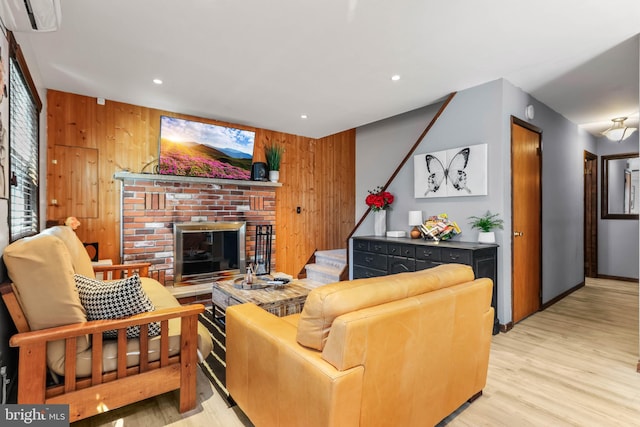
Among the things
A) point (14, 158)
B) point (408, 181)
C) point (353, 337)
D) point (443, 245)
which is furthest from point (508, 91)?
point (14, 158)

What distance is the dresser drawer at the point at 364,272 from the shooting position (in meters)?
3.68

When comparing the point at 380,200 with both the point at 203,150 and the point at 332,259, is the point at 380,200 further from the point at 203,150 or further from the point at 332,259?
the point at 203,150

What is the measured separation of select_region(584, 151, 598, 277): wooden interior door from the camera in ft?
17.8

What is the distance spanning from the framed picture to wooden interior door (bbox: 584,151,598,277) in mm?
3641

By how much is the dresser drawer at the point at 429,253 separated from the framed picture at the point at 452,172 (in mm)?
733

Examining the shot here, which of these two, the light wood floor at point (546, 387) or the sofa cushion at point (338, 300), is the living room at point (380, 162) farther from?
the sofa cushion at point (338, 300)

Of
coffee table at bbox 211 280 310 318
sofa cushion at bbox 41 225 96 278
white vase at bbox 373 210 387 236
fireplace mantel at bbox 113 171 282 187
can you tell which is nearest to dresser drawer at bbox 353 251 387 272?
white vase at bbox 373 210 387 236

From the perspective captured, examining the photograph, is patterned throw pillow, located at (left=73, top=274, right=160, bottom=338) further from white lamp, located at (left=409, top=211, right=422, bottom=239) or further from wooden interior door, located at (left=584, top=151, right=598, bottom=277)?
wooden interior door, located at (left=584, top=151, right=598, bottom=277)

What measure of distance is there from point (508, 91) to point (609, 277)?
4447mm

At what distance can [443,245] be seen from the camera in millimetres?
3039

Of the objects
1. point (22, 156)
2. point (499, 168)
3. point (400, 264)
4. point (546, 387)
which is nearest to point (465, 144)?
point (499, 168)

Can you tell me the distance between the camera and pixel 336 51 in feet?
8.57

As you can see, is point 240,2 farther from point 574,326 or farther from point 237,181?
point 574,326

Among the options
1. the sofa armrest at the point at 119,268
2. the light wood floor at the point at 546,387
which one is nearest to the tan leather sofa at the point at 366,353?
the light wood floor at the point at 546,387
